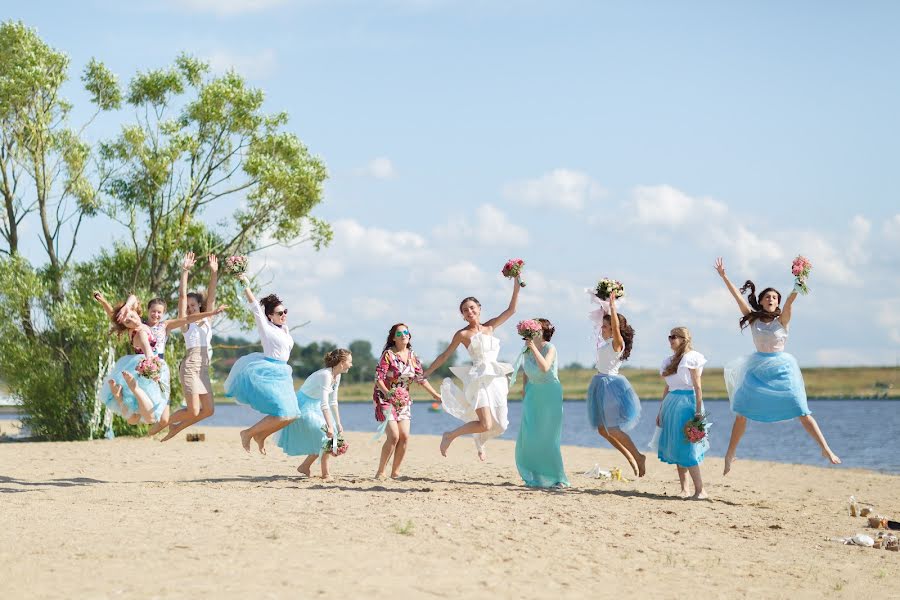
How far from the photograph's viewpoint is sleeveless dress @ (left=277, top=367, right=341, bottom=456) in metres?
13.8

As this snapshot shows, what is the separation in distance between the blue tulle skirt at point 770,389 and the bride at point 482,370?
299cm

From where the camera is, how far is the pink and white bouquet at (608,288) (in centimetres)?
1373

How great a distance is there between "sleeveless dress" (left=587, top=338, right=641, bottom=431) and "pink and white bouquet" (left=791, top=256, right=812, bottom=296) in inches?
98.4

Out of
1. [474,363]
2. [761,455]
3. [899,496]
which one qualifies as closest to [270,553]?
[474,363]

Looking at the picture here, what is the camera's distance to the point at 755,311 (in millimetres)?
13312

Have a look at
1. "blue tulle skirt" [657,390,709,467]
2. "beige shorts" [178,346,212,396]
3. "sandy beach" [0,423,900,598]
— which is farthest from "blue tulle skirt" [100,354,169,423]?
"blue tulle skirt" [657,390,709,467]

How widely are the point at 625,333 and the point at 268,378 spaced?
4909 millimetres

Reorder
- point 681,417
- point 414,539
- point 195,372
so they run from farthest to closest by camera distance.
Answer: point 195,372
point 681,417
point 414,539

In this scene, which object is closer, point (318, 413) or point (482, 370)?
point (482, 370)

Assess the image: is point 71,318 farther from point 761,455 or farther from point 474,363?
point 761,455

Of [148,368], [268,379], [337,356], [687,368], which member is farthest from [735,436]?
[148,368]

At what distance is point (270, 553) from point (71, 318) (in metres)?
16.9

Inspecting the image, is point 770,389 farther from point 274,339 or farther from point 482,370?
point 274,339

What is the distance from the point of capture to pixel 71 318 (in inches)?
950
